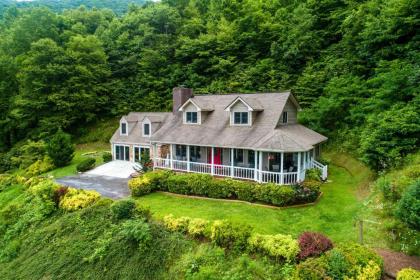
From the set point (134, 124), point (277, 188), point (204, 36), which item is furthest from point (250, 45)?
point (277, 188)

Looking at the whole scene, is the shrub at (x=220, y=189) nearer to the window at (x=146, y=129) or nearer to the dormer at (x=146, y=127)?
the dormer at (x=146, y=127)

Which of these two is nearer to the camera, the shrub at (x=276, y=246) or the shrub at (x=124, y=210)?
the shrub at (x=276, y=246)

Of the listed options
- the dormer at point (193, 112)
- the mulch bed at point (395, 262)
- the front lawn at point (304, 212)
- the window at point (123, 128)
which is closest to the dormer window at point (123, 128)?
the window at point (123, 128)

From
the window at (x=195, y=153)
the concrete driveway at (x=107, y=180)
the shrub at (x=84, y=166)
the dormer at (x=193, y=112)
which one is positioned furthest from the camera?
the shrub at (x=84, y=166)

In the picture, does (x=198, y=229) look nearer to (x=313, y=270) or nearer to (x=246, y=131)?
(x=313, y=270)

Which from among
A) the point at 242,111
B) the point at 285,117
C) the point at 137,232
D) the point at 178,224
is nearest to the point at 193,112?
the point at 242,111

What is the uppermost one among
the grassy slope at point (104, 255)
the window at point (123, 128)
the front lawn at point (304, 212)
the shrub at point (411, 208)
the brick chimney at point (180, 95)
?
the brick chimney at point (180, 95)

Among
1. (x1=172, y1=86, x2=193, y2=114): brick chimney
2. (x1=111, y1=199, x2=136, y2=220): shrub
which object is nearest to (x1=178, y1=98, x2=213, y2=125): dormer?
(x1=172, y1=86, x2=193, y2=114): brick chimney

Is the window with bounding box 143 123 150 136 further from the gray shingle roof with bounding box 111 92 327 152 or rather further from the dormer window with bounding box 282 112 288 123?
the dormer window with bounding box 282 112 288 123
